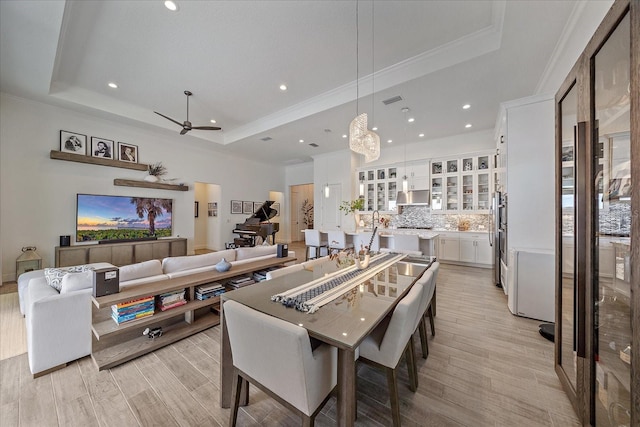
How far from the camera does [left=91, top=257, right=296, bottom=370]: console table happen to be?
193cm

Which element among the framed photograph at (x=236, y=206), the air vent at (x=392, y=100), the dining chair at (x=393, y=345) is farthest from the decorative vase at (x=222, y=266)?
the framed photograph at (x=236, y=206)

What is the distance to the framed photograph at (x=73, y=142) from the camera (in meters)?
4.55

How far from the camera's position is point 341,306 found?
1.32m

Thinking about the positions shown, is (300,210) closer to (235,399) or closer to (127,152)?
(127,152)

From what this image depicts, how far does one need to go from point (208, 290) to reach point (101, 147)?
496cm

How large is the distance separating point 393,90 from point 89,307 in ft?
14.6

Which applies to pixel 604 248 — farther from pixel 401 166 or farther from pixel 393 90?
pixel 401 166

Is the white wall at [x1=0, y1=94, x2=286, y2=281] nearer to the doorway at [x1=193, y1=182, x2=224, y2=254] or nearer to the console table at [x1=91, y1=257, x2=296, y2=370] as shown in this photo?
the doorway at [x1=193, y1=182, x2=224, y2=254]

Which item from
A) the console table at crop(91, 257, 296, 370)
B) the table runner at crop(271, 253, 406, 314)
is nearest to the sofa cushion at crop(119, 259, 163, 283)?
the console table at crop(91, 257, 296, 370)

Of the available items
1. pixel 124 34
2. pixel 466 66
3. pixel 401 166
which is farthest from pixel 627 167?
pixel 401 166

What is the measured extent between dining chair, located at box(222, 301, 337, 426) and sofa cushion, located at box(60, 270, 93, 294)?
1.76 metres

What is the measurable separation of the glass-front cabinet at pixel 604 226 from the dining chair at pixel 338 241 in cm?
346

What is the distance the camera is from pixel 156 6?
245 centimetres

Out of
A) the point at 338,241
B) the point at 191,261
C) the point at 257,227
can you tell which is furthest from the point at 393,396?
the point at 257,227
